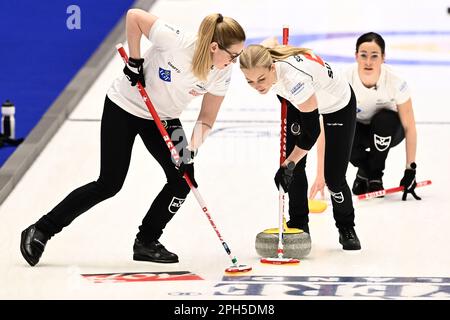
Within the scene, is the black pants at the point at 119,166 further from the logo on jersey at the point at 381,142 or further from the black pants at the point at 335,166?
the logo on jersey at the point at 381,142

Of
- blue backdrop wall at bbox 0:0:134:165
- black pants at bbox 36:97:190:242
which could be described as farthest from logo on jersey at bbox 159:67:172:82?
blue backdrop wall at bbox 0:0:134:165

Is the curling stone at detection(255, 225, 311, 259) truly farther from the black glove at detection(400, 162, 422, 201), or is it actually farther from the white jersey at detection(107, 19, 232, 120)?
the black glove at detection(400, 162, 422, 201)

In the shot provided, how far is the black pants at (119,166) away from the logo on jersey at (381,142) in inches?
73.7

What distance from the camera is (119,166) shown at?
6523mm

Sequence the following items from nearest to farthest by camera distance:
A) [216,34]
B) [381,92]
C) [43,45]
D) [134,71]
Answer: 1. [216,34]
2. [134,71]
3. [381,92]
4. [43,45]

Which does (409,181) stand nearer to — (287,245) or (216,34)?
(287,245)

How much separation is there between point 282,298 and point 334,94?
1259 millimetres

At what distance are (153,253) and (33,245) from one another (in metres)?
0.60

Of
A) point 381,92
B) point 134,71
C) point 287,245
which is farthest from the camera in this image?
point 381,92

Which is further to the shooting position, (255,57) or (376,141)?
(376,141)

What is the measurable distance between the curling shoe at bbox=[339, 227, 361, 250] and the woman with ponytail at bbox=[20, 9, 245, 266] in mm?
925

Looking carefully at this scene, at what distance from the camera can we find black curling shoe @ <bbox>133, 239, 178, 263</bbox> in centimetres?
670

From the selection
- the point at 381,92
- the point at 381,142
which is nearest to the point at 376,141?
the point at 381,142
